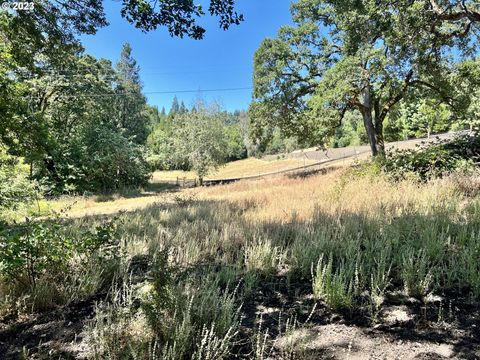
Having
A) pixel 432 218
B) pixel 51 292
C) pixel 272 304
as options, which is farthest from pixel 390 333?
pixel 51 292

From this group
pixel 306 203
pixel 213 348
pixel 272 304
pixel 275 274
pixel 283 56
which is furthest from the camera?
pixel 283 56

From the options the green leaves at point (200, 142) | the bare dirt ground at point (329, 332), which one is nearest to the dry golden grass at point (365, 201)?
the bare dirt ground at point (329, 332)

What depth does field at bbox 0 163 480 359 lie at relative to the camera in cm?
220

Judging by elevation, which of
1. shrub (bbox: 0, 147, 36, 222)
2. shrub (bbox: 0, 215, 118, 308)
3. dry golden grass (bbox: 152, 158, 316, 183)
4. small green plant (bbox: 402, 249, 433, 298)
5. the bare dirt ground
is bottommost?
the bare dirt ground

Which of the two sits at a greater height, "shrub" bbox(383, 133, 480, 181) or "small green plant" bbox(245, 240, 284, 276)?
"shrub" bbox(383, 133, 480, 181)

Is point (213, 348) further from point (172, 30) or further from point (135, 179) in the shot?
point (135, 179)

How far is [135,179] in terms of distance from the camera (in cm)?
2736

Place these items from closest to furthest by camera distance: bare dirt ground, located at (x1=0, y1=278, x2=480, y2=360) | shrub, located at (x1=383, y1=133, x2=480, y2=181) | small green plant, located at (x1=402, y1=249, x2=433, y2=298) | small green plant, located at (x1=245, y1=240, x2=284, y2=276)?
1. bare dirt ground, located at (x1=0, y1=278, x2=480, y2=360)
2. small green plant, located at (x1=402, y1=249, x2=433, y2=298)
3. small green plant, located at (x1=245, y1=240, x2=284, y2=276)
4. shrub, located at (x1=383, y1=133, x2=480, y2=181)

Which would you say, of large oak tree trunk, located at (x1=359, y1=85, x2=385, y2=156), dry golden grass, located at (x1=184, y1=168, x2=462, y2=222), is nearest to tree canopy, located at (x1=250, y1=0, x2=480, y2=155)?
large oak tree trunk, located at (x1=359, y1=85, x2=385, y2=156)

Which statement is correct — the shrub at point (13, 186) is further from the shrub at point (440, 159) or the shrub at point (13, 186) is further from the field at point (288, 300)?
the shrub at point (440, 159)

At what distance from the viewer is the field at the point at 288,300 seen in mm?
2195

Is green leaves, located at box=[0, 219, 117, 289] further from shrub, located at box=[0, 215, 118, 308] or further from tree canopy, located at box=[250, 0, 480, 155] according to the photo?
tree canopy, located at box=[250, 0, 480, 155]

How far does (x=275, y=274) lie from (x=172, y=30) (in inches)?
127

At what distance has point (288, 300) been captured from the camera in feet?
9.85
